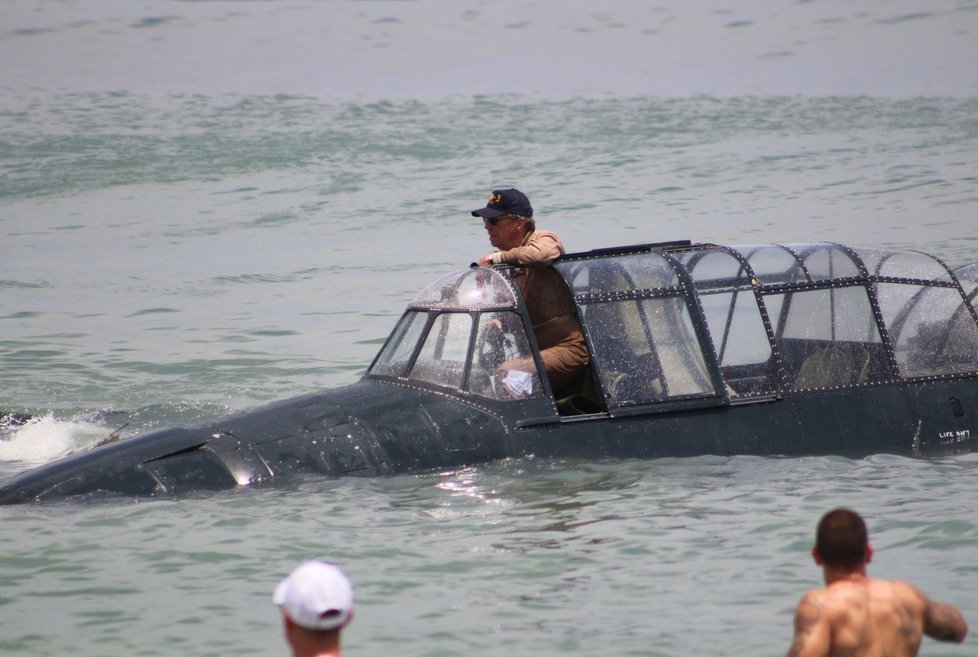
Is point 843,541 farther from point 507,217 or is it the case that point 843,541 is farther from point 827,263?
point 827,263

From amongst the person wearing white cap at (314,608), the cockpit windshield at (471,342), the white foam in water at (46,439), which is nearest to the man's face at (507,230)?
the cockpit windshield at (471,342)

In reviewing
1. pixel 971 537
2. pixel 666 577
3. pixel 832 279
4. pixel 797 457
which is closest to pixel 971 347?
pixel 832 279

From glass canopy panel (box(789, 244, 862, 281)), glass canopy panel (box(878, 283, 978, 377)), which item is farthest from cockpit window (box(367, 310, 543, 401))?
glass canopy panel (box(878, 283, 978, 377))

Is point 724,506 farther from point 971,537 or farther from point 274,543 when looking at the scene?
point 274,543

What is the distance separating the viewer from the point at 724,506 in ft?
29.7

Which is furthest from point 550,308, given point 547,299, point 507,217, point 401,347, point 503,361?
point 401,347

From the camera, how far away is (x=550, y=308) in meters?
9.98

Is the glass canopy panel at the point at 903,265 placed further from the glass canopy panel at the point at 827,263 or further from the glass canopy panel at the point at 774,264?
the glass canopy panel at the point at 774,264

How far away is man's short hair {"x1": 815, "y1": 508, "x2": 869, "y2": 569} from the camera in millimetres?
5133

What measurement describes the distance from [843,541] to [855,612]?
24 centimetres

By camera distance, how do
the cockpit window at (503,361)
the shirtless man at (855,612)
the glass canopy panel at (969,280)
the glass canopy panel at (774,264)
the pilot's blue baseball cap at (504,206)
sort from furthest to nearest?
the glass canopy panel at (969,280), the glass canopy panel at (774,264), the pilot's blue baseball cap at (504,206), the cockpit window at (503,361), the shirtless man at (855,612)

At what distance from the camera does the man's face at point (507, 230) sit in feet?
33.6

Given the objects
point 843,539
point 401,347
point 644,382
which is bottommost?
point 644,382

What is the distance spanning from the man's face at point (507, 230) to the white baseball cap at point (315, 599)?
237 inches
